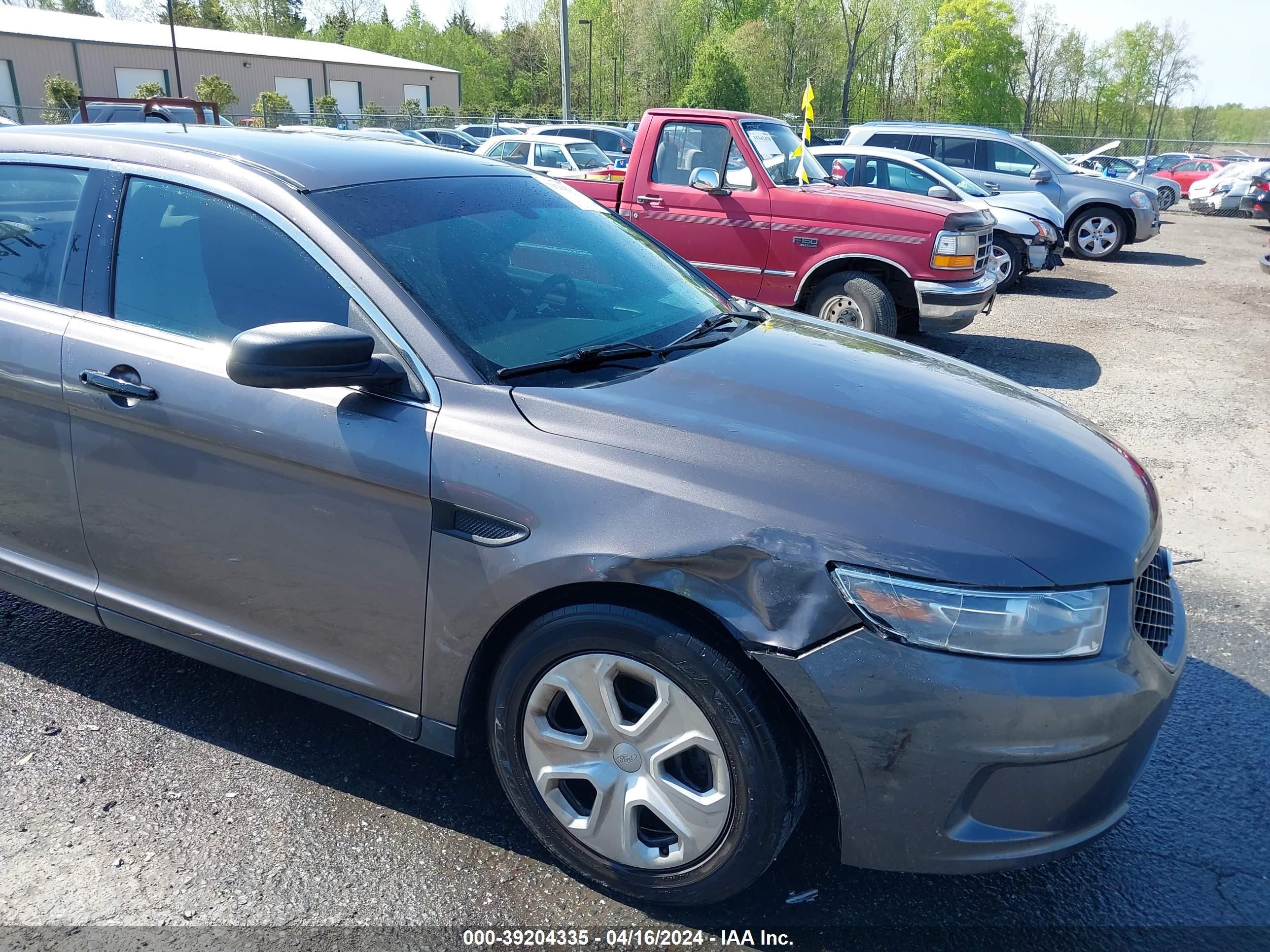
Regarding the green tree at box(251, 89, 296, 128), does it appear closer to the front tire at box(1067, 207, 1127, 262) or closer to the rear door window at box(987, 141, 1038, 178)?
the rear door window at box(987, 141, 1038, 178)

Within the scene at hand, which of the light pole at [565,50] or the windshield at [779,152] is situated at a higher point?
the light pole at [565,50]

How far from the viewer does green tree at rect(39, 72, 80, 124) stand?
35719 mm

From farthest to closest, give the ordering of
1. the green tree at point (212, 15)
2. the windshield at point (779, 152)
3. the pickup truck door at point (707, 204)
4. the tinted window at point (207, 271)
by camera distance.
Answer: the green tree at point (212, 15) < the windshield at point (779, 152) < the pickup truck door at point (707, 204) < the tinted window at point (207, 271)

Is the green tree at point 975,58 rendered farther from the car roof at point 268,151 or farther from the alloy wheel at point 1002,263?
the car roof at point 268,151

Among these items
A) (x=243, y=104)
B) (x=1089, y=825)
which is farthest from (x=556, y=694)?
(x=243, y=104)

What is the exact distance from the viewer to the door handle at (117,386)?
270 cm

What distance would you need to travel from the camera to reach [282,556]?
2.62m

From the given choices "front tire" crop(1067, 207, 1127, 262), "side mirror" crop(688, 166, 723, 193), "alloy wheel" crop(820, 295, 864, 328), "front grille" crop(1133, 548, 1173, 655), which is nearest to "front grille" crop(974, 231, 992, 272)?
"alloy wheel" crop(820, 295, 864, 328)

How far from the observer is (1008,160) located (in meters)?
14.7

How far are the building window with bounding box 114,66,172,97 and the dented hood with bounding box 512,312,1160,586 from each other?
55.0 metres

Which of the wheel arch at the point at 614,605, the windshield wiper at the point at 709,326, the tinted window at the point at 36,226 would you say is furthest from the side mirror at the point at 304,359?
the tinted window at the point at 36,226

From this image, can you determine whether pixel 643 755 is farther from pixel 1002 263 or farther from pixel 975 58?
pixel 975 58

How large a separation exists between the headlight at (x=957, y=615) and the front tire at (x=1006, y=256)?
10.3 metres

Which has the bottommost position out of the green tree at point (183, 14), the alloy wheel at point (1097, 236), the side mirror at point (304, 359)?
the alloy wheel at point (1097, 236)
